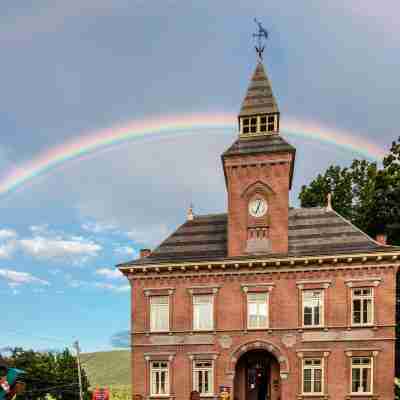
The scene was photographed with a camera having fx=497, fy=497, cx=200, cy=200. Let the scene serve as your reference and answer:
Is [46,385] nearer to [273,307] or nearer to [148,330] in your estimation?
[148,330]

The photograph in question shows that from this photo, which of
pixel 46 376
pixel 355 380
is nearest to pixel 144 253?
pixel 355 380

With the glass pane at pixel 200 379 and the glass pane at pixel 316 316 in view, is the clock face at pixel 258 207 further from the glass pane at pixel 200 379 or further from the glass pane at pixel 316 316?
the glass pane at pixel 200 379

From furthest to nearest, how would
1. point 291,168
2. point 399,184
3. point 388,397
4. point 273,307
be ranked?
point 399,184, point 291,168, point 273,307, point 388,397

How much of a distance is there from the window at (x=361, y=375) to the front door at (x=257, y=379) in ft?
15.7

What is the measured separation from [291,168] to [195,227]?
722cm

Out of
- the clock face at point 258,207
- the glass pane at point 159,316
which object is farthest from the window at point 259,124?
the glass pane at point 159,316

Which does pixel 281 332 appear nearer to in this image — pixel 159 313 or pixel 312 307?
pixel 312 307

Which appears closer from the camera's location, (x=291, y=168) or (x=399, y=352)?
(x=291, y=168)

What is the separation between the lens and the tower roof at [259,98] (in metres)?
32.2

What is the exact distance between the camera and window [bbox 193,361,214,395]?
91.5 ft

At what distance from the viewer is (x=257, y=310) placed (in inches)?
1107

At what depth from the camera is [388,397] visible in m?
25.8

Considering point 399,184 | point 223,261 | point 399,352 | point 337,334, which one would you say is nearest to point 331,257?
point 337,334

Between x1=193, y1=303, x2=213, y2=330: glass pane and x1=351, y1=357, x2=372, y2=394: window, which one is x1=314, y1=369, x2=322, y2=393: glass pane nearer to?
x1=351, y1=357, x2=372, y2=394: window
